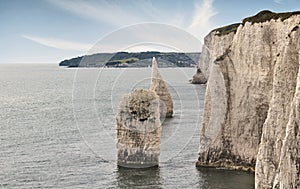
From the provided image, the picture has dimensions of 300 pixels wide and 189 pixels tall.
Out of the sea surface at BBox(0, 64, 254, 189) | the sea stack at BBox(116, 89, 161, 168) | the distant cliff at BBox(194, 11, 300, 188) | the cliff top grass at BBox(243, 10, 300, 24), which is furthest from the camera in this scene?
the sea stack at BBox(116, 89, 161, 168)

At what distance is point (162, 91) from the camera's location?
6122 cm

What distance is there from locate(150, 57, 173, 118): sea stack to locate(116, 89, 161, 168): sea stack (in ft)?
82.3

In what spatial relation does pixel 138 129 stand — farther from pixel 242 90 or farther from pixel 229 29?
pixel 229 29

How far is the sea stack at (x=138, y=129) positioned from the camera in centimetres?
3406

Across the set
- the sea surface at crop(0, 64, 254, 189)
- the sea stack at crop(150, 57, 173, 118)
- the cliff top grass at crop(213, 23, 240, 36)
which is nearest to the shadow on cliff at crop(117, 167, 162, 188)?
the sea surface at crop(0, 64, 254, 189)

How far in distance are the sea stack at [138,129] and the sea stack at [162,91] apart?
82.3ft

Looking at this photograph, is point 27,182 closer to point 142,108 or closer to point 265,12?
point 142,108

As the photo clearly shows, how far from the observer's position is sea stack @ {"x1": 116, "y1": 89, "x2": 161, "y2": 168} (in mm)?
34062

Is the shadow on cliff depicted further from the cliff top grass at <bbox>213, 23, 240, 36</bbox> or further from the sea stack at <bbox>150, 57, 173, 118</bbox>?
the sea stack at <bbox>150, 57, 173, 118</bbox>

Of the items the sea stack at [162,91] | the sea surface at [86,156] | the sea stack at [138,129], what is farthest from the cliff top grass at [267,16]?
the sea stack at [162,91]

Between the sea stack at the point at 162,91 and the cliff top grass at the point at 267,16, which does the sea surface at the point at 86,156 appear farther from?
the cliff top grass at the point at 267,16

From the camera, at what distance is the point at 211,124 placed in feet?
109

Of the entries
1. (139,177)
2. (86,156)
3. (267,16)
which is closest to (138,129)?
(139,177)

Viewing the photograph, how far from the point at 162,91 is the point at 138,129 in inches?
1084
